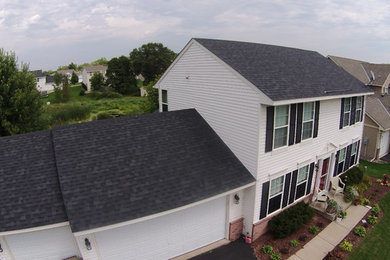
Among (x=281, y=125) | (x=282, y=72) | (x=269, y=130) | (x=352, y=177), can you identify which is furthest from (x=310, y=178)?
(x=282, y=72)

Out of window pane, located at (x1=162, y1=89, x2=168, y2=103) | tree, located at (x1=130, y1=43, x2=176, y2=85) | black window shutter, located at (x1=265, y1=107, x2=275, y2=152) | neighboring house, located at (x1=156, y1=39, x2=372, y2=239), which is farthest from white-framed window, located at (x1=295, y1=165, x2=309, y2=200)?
tree, located at (x1=130, y1=43, x2=176, y2=85)

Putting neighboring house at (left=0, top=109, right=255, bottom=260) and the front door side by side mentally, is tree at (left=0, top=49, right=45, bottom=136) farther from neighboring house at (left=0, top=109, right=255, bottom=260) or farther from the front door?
the front door

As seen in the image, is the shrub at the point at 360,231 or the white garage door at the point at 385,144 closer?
the shrub at the point at 360,231

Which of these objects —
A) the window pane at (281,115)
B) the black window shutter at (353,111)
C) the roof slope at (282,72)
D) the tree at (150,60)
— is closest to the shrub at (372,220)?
the black window shutter at (353,111)

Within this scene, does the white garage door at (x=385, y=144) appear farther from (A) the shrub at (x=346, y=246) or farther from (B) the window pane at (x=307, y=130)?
(A) the shrub at (x=346, y=246)

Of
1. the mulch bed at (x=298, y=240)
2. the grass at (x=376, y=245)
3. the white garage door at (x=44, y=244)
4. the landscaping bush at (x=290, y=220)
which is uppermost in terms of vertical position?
the white garage door at (x=44, y=244)

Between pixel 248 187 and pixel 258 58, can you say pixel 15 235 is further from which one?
pixel 258 58

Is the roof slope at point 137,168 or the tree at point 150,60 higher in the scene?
the tree at point 150,60

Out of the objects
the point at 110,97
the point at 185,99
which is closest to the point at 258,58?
the point at 185,99
